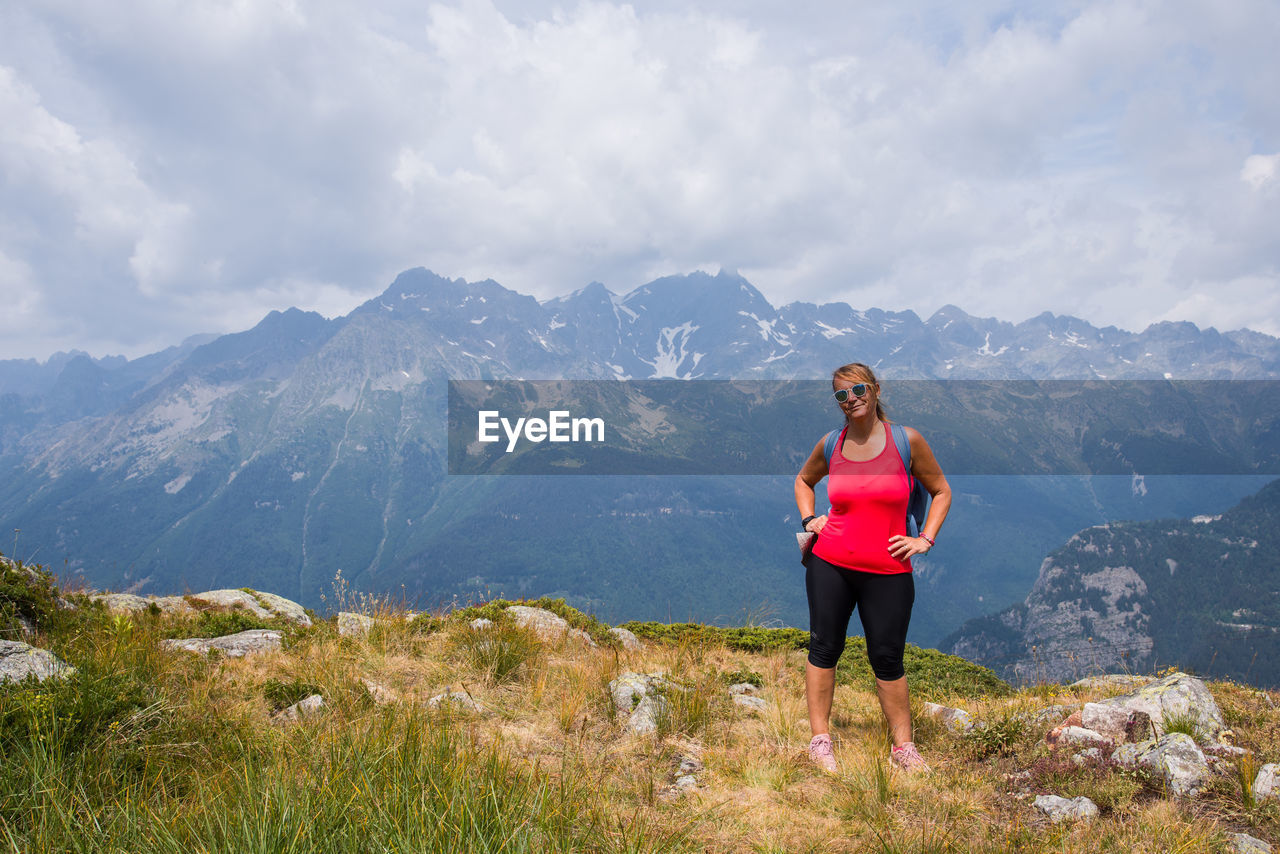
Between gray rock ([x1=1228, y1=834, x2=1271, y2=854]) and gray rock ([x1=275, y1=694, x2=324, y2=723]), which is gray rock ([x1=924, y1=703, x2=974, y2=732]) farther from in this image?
gray rock ([x1=275, y1=694, x2=324, y2=723])

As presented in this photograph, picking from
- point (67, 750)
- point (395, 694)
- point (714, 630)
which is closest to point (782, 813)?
point (395, 694)

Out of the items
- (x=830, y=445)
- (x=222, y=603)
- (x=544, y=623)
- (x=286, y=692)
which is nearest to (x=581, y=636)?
(x=544, y=623)

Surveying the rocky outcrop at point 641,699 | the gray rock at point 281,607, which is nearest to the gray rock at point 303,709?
the rocky outcrop at point 641,699

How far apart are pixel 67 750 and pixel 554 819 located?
315 cm

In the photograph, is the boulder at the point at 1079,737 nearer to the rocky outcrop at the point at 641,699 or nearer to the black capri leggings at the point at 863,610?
the black capri leggings at the point at 863,610

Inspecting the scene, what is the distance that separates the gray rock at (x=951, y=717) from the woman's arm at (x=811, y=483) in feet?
7.98

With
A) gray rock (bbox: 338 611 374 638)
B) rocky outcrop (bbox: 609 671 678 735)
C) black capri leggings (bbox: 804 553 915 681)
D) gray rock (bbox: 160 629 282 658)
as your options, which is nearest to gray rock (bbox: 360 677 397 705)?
rocky outcrop (bbox: 609 671 678 735)

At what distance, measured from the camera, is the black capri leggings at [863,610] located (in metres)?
5.04

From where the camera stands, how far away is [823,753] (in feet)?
16.8

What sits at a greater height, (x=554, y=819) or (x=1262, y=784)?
(x=554, y=819)

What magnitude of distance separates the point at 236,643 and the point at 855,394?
8806 millimetres

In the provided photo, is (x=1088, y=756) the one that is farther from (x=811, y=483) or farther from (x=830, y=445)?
(x=830, y=445)

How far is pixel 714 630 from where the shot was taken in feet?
39.1

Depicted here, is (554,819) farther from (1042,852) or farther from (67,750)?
(67,750)
